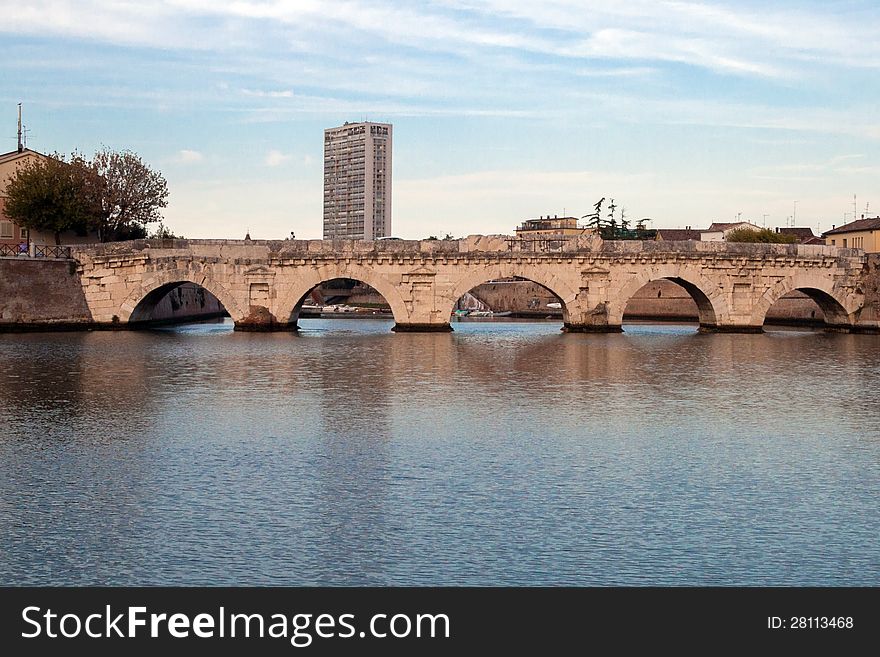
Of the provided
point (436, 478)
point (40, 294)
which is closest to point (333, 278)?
point (40, 294)

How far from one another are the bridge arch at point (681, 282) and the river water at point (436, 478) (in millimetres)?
18527

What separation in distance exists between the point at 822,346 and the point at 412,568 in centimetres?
3332

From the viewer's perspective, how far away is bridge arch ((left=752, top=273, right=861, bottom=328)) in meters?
48.1

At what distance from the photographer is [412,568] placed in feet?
34.1

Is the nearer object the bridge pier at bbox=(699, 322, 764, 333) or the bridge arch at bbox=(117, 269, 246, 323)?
the bridge arch at bbox=(117, 269, 246, 323)

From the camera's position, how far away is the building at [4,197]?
174ft

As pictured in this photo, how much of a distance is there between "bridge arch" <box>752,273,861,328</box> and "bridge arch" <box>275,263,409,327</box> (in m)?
15.2

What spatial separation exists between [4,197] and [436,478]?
4462 centimetres

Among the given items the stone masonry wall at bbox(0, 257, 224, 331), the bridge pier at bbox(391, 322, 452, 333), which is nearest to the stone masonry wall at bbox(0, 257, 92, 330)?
the stone masonry wall at bbox(0, 257, 224, 331)
